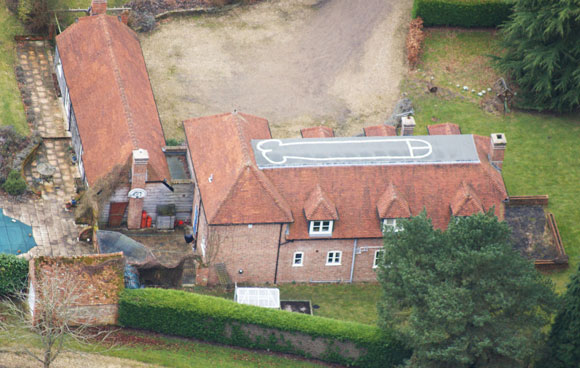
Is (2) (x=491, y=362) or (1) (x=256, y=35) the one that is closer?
(2) (x=491, y=362)

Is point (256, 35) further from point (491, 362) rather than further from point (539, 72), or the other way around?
point (491, 362)

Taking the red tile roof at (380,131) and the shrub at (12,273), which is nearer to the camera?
the shrub at (12,273)

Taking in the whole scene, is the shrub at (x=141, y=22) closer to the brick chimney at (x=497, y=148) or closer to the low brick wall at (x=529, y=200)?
the brick chimney at (x=497, y=148)

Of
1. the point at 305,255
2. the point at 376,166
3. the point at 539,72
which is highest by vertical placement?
A: the point at 539,72

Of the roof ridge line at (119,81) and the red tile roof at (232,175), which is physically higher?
the roof ridge line at (119,81)

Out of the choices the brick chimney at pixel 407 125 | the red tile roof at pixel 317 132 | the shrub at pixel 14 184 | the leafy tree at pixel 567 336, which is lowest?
the leafy tree at pixel 567 336

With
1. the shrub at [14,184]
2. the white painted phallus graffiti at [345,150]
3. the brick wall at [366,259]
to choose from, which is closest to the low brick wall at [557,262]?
the white painted phallus graffiti at [345,150]

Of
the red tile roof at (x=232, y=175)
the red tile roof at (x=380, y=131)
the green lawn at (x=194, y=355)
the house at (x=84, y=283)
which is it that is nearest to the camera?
the house at (x=84, y=283)

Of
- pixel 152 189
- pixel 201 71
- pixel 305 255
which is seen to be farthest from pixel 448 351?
pixel 201 71
